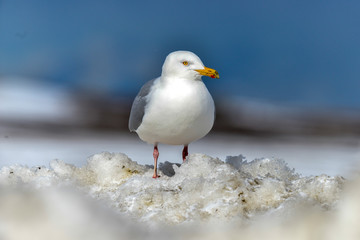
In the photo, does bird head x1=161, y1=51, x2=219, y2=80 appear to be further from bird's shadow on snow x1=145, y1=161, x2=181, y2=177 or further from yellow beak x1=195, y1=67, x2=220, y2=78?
bird's shadow on snow x1=145, y1=161, x2=181, y2=177

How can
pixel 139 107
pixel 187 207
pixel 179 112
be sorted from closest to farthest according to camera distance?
pixel 187 207 → pixel 179 112 → pixel 139 107

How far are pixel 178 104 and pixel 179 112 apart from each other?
0.03 metres

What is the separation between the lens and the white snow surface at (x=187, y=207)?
1260 millimetres

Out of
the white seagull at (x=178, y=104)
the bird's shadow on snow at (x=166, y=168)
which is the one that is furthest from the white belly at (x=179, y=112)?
the bird's shadow on snow at (x=166, y=168)

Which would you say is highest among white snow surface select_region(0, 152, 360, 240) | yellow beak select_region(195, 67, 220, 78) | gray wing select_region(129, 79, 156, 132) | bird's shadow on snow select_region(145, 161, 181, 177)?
yellow beak select_region(195, 67, 220, 78)

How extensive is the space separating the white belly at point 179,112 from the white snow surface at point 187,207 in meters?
0.19

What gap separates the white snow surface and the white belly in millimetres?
191

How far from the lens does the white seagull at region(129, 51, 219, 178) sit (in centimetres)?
199

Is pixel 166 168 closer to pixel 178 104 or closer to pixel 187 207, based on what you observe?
pixel 178 104

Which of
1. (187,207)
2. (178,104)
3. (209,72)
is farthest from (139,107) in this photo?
(187,207)

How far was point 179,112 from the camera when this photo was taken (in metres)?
1.98

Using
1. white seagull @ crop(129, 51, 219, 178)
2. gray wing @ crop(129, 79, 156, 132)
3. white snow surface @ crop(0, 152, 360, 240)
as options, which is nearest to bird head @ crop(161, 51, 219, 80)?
white seagull @ crop(129, 51, 219, 178)

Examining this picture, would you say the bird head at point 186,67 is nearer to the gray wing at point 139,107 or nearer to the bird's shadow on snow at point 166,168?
the gray wing at point 139,107

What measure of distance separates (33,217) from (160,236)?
0.34m
